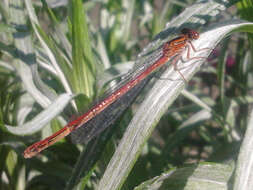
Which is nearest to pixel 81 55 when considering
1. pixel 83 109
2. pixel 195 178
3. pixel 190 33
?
pixel 83 109

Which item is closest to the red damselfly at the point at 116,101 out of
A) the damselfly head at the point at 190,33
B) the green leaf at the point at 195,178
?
the damselfly head at the point at 190,33

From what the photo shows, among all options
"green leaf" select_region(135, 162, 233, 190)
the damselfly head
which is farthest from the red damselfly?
"green leaf" select_region(135, 162, 233, 190)

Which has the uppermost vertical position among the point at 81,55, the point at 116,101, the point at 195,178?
the point at 81,55

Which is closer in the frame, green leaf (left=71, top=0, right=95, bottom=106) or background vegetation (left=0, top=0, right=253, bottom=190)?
background vegetation (left=0, top=0, right=253, bottom=190)

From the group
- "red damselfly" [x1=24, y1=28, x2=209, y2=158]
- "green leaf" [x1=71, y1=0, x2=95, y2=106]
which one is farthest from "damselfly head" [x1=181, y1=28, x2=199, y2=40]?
"green leaf" [x1=71, y1=0, x2=95, y2=106]

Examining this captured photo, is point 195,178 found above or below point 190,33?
below

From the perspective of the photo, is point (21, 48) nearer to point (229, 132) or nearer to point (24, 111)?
point (24, 111)

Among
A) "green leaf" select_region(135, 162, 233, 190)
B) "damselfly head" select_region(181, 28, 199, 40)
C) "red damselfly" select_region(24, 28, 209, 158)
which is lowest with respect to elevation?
"green leaf" select_region(135, 162, 233, 190)

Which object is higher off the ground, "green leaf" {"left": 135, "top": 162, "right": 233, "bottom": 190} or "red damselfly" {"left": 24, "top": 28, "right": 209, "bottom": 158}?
"red damselfly" {"left": 24, "top": 28, "right": 209, "bottom": 158}

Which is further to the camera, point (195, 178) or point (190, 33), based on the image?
point (190, 33)

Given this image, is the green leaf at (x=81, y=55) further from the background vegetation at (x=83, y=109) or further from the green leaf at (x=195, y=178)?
the green leaf at (x=195, y=178)

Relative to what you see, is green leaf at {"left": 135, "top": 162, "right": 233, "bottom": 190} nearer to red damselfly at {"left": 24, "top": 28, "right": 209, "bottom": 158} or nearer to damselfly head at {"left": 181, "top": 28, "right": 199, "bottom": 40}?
red damselfly at {"left": 24, "top": 28, "right": 209, "bottom": 158}

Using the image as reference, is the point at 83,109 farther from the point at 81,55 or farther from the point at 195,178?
the point at 195,178
